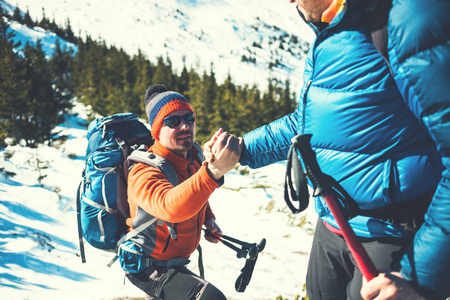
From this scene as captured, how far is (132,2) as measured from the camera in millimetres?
106125

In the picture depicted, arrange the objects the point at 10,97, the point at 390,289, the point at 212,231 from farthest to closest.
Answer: the point at 10,97
the point at 212,231
the point at 390,289

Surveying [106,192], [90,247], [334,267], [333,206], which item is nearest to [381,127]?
[333,206]

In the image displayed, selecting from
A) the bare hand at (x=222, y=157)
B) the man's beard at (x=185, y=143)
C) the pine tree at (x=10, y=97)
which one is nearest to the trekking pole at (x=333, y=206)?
the bare hand at (x=222, y=157)

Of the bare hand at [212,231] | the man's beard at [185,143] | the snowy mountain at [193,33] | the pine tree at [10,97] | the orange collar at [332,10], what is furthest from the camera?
the snowy mountain at [193,33]

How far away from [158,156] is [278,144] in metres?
0.89

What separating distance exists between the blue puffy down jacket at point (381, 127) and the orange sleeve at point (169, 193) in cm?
72

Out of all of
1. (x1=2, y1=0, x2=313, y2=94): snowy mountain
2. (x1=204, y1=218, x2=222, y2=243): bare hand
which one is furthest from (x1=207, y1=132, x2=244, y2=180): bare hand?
(x1=2, y1=0, x2=313, y2=94): snowy mountain

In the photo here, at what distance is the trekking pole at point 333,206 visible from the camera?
48.6 inches

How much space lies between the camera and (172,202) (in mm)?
1927

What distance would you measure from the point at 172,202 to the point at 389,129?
4.09 ft

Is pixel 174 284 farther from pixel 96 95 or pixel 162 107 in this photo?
pixel 96 95

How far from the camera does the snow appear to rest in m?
4.19

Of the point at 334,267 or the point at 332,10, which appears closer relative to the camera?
the point at 332,10

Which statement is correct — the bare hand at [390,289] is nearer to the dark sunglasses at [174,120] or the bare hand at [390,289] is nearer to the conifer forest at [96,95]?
the dark sunglasses at [174,120]
